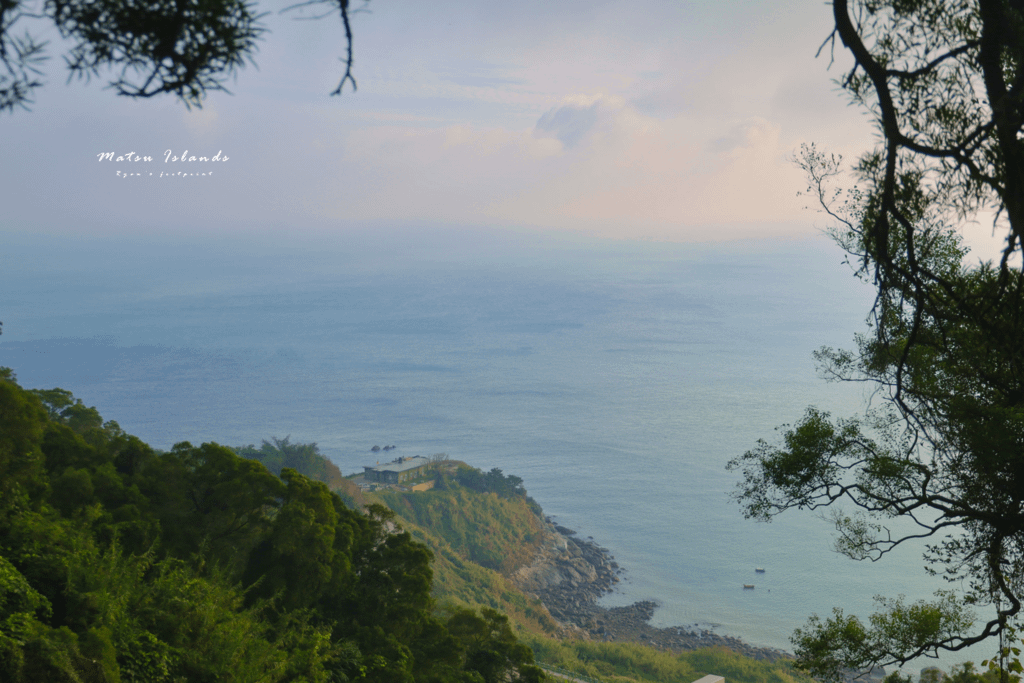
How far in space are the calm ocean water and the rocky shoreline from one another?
2.77 feet

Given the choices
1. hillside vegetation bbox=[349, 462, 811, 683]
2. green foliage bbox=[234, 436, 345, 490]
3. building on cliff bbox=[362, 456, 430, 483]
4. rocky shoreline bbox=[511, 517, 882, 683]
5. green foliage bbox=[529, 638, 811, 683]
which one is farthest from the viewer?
building on cliff bbox=[362, 456, 430, 483]

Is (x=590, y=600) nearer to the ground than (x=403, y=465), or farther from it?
nearer to the ground

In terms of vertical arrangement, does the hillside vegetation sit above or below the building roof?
below

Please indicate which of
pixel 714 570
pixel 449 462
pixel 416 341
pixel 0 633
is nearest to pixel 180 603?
pixel 0 633

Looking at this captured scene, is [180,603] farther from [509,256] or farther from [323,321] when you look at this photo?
[509,256]

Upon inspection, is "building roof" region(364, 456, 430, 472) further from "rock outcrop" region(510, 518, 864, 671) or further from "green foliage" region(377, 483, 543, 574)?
"rock outcrop" region(510, 518, 864, 671)

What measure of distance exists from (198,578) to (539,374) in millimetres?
52418

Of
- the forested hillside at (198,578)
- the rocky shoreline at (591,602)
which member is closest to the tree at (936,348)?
the forested hillside at (198,578)

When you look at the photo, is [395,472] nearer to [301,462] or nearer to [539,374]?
[301,462]

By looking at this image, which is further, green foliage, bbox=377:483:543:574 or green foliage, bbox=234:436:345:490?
green foliage, bbox=377:483:543:574

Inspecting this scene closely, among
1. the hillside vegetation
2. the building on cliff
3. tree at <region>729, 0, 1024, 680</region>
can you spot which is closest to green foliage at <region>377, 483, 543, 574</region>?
the hillside vegetation

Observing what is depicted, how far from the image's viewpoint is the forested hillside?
4.21 meters

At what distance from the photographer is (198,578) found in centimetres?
543

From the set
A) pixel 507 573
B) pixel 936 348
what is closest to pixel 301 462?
pixel 507 573
